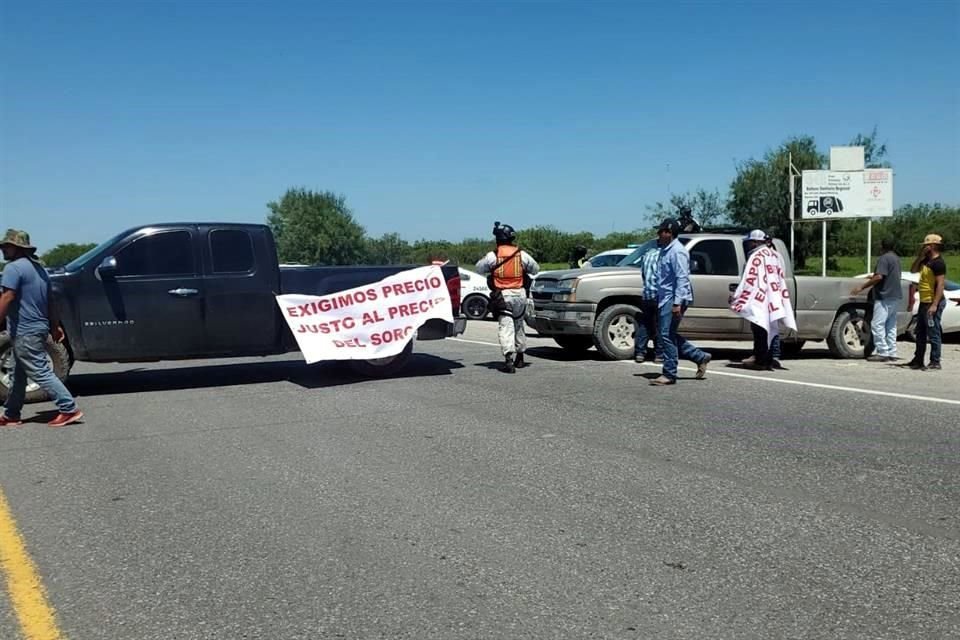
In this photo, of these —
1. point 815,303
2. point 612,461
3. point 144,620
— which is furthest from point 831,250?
point 144,620

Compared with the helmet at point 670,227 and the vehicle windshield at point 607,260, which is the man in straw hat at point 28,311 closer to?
the helmet at point 670,227

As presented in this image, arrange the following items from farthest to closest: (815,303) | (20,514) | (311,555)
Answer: (815,303) < (20,514) < (311,555)

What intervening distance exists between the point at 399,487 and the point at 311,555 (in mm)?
1298

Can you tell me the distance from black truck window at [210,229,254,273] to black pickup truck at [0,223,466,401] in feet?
0.04

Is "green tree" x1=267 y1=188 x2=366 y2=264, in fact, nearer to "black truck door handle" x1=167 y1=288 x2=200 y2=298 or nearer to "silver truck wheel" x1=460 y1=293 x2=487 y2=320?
"silver truck wheel" x1=460 y1=293 x2=487 y2=320

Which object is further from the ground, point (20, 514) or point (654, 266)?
point (654, 266)

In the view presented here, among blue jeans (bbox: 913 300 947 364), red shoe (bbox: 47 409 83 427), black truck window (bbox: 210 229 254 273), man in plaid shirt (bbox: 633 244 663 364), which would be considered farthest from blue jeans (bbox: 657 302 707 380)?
red shoe (bbox: 47 409 83 427)

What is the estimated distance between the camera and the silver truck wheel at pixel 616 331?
12.2m

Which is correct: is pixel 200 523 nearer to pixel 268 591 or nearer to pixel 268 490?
pixel 268 490

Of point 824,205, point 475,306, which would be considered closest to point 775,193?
point 824,205

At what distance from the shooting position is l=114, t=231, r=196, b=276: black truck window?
383 inches

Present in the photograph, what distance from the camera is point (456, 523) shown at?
4.85m

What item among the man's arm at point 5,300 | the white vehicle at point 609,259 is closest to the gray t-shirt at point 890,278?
the white vehicle at point 609,259

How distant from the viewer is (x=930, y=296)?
11.3m
